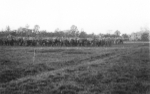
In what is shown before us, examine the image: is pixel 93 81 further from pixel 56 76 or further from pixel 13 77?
pixel 13 77

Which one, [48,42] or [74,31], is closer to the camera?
[48,42]

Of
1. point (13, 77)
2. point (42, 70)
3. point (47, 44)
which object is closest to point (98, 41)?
point (47, 44)

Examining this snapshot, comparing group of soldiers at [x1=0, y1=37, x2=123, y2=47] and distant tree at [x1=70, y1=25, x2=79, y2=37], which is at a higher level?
distant tree at [x1=70, y1=25, x2=79, y2=37]

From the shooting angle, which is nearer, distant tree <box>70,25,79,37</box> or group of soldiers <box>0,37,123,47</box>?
group of soldiers <box>0,37,123,47</box>

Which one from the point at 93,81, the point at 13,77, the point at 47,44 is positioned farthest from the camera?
the point at 47,44

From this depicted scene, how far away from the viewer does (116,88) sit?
7.64m

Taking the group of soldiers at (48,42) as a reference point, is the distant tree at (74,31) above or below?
above

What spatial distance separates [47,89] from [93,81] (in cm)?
251

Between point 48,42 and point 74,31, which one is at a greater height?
point 74,31

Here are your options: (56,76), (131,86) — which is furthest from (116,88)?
(56,76)

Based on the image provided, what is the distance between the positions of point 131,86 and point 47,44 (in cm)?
2646

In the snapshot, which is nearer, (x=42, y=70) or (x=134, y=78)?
(x=134, y=78)

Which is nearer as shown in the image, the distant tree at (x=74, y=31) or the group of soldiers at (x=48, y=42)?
the group of soldiers at (x=48, y=42)

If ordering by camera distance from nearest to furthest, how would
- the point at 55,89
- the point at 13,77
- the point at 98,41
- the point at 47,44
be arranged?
the point at 55,89 < the point at 13,77 < the point at 47,44 < the point at 98,41
